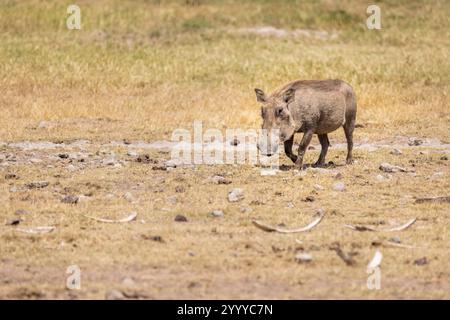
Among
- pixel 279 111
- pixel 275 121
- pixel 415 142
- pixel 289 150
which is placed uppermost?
pixel 279 111

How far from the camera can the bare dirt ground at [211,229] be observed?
866 centimetres

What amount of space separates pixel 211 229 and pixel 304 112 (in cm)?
440

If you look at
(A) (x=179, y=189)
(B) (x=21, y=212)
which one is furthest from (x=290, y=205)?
(B) (x=21, y=212)

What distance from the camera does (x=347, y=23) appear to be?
1449 inches

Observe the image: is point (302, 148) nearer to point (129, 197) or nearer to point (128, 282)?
point (129, 197)

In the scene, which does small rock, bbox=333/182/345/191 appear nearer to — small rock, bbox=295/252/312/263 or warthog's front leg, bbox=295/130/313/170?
warthog's front leg, bbox=295/130/313/170

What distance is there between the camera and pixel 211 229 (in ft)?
34.7

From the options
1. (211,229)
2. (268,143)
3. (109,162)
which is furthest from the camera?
(109,162)

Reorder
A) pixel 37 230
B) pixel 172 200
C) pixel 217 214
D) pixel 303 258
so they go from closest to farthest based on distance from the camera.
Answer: pixel 303 258
pixel 37 230
pixel 217 214
pixel 172 200

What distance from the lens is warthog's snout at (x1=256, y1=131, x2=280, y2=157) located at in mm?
13586

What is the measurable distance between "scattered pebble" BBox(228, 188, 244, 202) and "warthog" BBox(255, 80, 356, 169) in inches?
49.5

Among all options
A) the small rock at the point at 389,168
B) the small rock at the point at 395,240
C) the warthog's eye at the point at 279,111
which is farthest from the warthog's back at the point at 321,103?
the small rock at the point at 395,240

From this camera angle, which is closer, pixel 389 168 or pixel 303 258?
pixel 303 258

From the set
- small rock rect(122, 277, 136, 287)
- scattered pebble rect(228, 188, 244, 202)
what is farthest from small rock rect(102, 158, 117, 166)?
small rock rect(122, 277, 136, 287)
